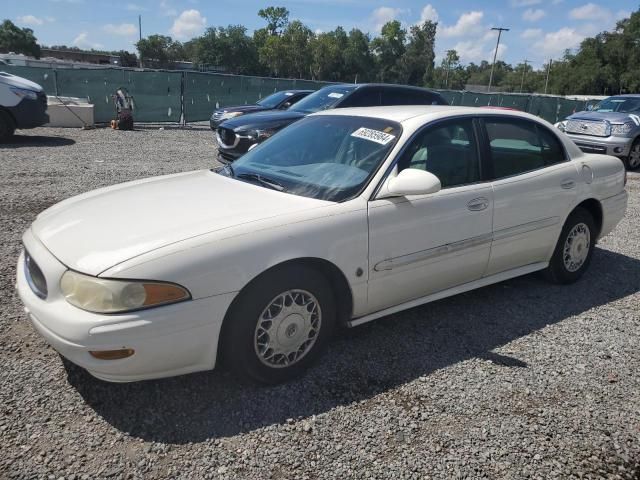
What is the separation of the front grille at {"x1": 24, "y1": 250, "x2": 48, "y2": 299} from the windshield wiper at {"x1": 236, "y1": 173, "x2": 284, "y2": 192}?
1375 millimetres

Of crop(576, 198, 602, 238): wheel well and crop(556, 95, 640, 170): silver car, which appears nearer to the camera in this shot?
crop(576, 198, 602, 238): wheel well

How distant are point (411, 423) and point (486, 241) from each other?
1539 mm

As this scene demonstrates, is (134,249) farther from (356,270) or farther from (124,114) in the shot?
(124,114)

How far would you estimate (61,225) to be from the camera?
2.88 meters

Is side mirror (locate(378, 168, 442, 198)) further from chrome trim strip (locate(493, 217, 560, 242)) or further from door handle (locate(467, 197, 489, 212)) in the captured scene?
chrome trim strip (locate(493, 217, 560, 242))

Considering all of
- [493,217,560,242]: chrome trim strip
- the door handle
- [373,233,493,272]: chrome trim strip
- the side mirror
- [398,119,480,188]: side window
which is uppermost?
[398,119,480,188]: side window

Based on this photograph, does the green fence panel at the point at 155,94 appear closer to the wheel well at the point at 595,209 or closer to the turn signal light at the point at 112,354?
the wheel well at the point at 595,209

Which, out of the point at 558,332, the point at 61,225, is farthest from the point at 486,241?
the point at 61,225

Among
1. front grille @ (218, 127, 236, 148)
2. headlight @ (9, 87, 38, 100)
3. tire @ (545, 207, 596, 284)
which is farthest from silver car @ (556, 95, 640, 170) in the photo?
headlight @ (9, 87, 38, 100)

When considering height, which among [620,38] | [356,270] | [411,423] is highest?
[620,38]

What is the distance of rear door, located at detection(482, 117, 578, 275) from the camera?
378 centimetres

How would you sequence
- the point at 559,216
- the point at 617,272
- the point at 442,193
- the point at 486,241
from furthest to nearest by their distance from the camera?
the point at 617,272 → the point at 559,216 → the point at 486,241 → the point at 442,193

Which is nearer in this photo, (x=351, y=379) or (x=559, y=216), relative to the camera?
(x=351, y=379)

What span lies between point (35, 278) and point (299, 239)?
1397 millimetres
